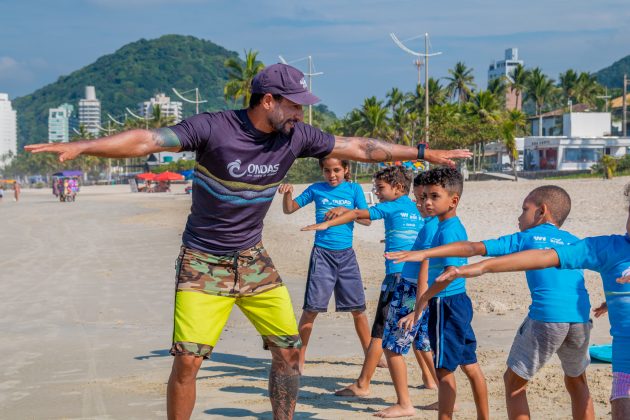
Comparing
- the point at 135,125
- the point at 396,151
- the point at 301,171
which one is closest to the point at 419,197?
the point at 396,151

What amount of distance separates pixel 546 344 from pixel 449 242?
2.72 feet

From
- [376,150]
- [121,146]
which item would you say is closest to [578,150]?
[376,150]

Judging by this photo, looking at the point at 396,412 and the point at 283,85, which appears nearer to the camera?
the point at 283,85

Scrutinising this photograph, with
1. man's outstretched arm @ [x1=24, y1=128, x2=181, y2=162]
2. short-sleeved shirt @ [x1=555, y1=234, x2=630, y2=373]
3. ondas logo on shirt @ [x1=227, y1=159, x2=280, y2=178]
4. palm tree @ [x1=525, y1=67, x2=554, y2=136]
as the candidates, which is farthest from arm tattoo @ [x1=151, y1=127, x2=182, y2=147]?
palm tree @ [x1=525, y1=67, x2=554, y2=136]

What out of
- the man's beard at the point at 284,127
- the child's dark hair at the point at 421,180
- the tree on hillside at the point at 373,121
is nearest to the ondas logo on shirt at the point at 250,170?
the man's beard at the point at 284,127

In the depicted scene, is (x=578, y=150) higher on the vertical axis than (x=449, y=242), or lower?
higher

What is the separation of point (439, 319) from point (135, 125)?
137 metres

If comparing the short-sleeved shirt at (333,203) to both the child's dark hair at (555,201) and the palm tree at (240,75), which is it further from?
the palm tree at (240,75)

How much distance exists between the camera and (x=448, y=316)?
5.26m

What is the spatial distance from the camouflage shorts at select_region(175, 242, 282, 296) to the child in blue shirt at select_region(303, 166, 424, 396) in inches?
54.4

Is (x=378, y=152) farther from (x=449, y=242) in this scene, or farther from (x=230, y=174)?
(x=230, y=174)

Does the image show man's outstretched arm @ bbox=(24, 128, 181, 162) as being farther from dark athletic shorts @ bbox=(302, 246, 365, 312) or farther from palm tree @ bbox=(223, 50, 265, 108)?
palm tree @ bbox=(223, 50, 265, 108)

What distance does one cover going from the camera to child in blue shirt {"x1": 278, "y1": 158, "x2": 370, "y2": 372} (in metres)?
7.25

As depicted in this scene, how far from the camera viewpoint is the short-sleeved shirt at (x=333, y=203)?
7.33m
